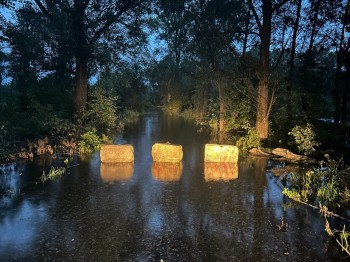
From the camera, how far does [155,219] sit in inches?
292

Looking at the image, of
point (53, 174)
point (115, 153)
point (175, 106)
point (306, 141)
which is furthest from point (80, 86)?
point (175, 106)

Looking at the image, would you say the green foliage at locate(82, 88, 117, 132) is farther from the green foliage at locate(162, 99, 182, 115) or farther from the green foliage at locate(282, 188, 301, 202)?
the green foliage at locate(162, 99, 182, 115)

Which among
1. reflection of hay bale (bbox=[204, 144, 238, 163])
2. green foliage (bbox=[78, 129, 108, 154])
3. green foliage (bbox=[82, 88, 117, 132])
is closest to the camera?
reflection of hay bale (bbox=[204, 144, 238, 163])

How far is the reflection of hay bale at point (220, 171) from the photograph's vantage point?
1120cm

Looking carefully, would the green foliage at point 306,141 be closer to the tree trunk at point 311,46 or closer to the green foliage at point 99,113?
the tree trunk at point 311,46

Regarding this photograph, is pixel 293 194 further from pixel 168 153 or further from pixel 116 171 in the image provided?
pixel 116 171

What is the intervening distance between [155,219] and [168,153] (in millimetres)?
6081

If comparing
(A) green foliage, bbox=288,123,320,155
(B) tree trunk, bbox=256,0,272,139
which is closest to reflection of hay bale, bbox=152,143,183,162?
(A) green foliage, bbox=288,123,320,155

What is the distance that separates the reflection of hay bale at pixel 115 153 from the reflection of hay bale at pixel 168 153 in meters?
1.07

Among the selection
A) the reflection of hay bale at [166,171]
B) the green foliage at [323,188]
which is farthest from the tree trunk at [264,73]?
the green foliage at [323,188]

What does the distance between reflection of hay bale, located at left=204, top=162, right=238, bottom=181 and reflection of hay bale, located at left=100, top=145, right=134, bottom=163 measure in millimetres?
2951

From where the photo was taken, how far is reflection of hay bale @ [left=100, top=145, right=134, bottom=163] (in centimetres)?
1319

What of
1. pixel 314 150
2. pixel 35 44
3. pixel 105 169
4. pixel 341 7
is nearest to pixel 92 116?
pixel 35 44

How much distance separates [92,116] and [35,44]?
249 inches
